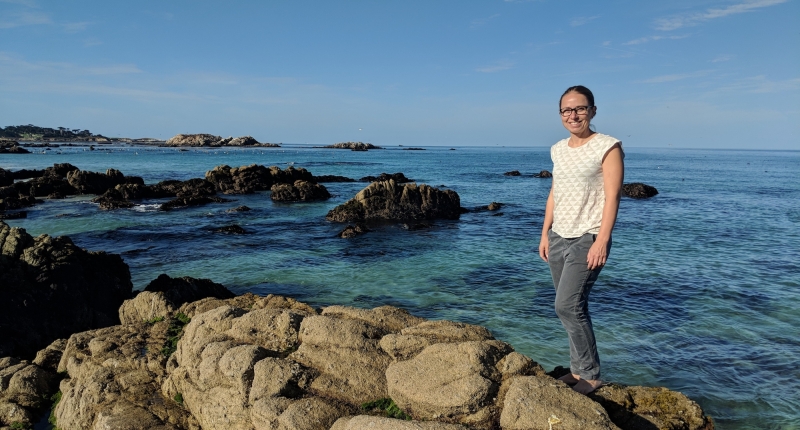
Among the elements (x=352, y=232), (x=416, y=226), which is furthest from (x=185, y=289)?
(x=416, y=226)

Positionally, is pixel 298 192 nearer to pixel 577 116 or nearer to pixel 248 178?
pixel 248 178

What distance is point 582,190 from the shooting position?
5055 millimetres

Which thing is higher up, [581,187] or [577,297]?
[581,187]

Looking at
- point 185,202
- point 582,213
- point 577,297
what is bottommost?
point 185,202

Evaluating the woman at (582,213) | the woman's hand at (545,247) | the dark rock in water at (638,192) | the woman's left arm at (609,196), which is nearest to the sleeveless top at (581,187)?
the woman at (582,213)

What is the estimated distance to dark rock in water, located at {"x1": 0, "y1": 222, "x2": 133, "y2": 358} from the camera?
10.5 m

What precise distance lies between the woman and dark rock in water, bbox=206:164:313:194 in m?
44.6

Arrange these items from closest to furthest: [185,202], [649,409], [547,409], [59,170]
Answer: [547,409] < [649,409] < [185,202] < [59,170]

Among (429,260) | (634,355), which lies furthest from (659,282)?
(429,260)

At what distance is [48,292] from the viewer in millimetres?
11367

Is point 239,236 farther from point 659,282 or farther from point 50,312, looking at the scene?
point 659,282

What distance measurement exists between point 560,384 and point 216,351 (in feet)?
→ 14.2

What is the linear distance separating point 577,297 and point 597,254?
57cm

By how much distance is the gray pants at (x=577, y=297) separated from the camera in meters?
5.03
